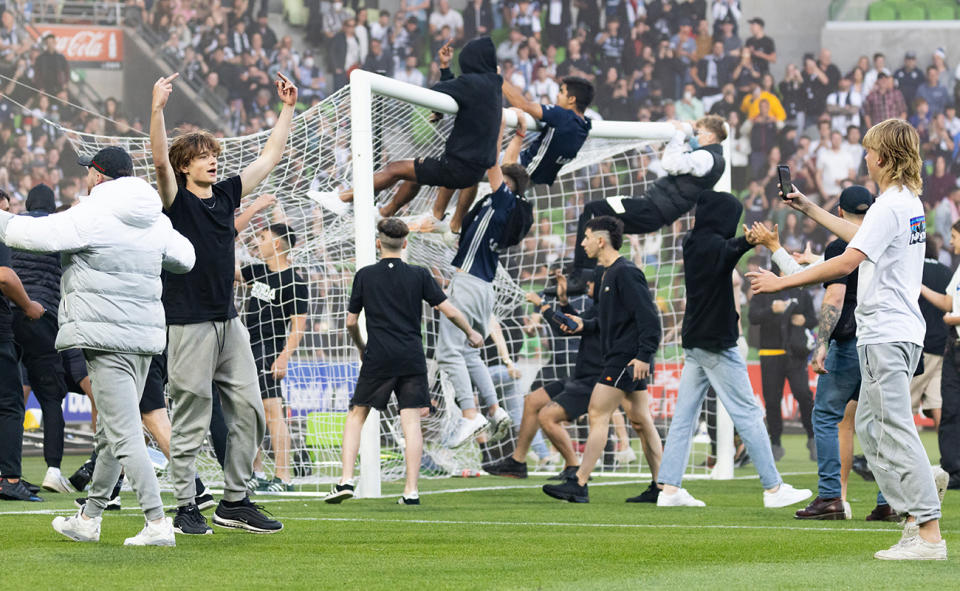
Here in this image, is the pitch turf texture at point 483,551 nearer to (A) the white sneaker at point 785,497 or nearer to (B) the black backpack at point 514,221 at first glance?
(A) the white sneaker at point 785,497

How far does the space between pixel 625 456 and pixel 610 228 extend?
397cm

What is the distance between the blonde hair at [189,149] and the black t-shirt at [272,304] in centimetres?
381

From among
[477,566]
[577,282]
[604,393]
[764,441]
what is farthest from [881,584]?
[577,282]

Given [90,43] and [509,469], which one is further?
[90,43]

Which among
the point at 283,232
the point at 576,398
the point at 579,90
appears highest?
the point at 579,90

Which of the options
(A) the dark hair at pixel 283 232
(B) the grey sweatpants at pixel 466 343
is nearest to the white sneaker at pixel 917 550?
(B) the grey sweatpants at pixel 466 343

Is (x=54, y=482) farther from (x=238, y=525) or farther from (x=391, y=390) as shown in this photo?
(x=238, y=525)

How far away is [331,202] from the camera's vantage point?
975cm

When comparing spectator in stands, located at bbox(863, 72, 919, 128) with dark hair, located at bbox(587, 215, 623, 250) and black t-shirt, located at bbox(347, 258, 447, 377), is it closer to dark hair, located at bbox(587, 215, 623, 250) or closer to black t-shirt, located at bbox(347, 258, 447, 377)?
dark hair, located at bbox(587, 215, 623, 250)

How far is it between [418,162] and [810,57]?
56.7ft

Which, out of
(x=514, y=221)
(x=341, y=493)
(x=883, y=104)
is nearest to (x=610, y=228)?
(x=514, y=221)

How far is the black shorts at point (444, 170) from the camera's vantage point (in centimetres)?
948

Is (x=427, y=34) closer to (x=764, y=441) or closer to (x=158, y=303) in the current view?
(x=764, y=441)

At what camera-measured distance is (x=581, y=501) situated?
29.0ft
